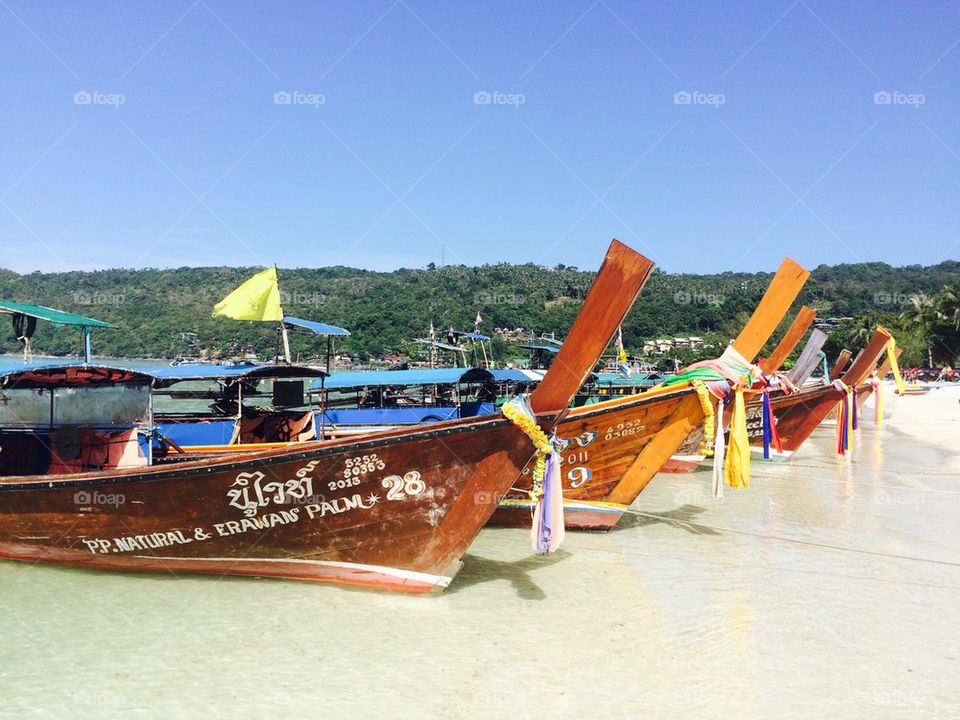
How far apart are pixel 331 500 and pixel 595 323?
9.12 ft

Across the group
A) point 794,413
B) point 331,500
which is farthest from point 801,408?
point 331,500

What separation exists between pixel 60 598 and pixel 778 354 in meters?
12.8

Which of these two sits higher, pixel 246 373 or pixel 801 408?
pixel 246 373

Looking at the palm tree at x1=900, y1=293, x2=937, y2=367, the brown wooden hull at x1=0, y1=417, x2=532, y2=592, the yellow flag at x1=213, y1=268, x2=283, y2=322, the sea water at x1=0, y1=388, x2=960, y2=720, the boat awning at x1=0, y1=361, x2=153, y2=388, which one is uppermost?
the palm tree at x1=900, y1=293, x2=937, y2=367

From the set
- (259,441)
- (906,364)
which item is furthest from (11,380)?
(906,364)

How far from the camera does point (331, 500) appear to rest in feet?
19.6

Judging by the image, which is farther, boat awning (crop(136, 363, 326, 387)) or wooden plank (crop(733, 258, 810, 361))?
boat awning (crop(136, 363, 326, 387))

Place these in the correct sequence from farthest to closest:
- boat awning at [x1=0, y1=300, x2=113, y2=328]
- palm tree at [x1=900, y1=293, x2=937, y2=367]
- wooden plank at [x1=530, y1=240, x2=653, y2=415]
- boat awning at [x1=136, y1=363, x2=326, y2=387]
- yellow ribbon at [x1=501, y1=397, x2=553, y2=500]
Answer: palm tree at [x1=900, y1=293, x2=937, y2=367]
boat awning at [x1=136, y1=363, x2=326, y2=387]
boat awning at [x1=0, y1=300, x2=113, y2=328]
yellow ribbon at [x1=501, y1=397, x2=553, y2=500]
wooden plank at [x1=530, y1=240, x2=653, y2=415]

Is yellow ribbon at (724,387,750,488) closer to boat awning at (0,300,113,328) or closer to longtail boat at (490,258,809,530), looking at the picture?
longtail boat at (490,258,809,530)

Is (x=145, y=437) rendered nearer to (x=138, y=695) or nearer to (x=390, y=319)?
(x=138, y=695)

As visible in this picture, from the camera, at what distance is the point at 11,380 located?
726 cm

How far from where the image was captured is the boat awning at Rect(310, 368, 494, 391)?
1427cm

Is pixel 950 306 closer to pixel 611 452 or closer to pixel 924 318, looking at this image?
pixel 924 318

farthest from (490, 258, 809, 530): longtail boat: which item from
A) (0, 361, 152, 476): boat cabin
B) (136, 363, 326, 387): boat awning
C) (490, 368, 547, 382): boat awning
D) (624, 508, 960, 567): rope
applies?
(490, 368, 547, 382): boat awning
